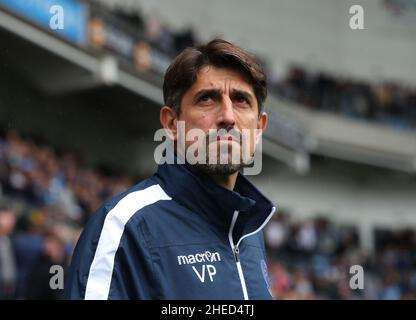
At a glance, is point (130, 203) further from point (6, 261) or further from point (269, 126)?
point (269, 126)

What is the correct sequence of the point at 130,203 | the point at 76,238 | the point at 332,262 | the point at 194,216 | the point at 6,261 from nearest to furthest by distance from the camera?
the point at 130,203
the point at 194,216
the point at 6,261
the point at 76,238
the point at 332,262

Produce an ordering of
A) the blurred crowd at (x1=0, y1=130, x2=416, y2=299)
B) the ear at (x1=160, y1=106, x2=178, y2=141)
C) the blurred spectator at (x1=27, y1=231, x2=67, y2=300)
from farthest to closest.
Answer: the blurred crowd at (x1=0, y1=130, x2=416, y2=299) < the blurred spectator at (x1=27, y1=231, x2=67, y2=300) < the ear at (x1=160, y1=106, x2=178, y2=141)

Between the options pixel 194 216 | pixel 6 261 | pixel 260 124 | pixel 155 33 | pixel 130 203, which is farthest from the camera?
pixel 155 33

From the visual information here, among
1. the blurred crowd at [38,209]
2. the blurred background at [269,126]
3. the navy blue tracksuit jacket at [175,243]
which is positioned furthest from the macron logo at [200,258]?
the blurred background at [269,126]

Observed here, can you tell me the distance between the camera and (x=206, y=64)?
2.30m

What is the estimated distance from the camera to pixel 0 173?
794 centimetres

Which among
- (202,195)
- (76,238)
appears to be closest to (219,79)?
(202,195)

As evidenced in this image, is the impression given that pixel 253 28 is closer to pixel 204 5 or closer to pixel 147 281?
pixel 204 5

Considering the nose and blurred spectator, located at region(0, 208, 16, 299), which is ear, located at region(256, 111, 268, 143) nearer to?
the nose

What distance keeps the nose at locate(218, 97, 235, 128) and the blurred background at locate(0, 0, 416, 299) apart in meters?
3.99

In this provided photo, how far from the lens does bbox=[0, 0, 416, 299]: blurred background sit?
9.09m

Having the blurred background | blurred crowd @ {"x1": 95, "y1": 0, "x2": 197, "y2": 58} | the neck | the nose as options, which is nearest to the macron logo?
the neck

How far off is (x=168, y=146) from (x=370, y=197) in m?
20.0

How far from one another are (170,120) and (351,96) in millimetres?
18090
